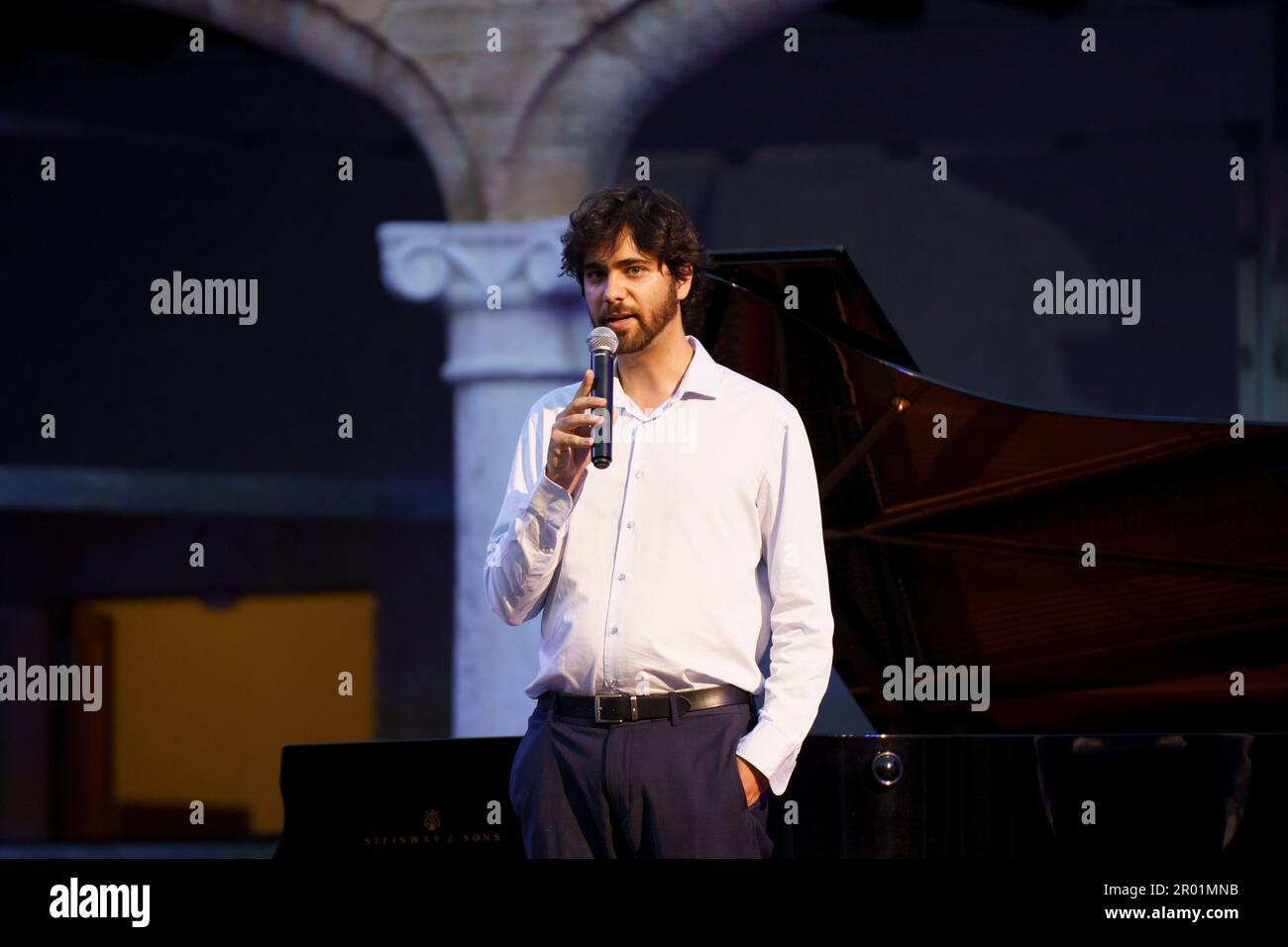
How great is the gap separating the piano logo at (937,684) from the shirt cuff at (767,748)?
4.26 ft

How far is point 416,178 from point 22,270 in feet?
7.01

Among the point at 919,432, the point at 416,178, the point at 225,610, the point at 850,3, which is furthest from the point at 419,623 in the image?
the point at 919,432

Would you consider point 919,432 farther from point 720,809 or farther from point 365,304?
point 365,304

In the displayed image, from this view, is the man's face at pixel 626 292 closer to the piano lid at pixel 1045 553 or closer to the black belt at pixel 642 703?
the black belt at pixel 642 703

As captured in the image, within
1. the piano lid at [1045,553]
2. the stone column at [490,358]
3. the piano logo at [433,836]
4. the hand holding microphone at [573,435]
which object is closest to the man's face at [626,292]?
the hand holding microphone at [573,435]

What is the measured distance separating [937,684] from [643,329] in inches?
57.9

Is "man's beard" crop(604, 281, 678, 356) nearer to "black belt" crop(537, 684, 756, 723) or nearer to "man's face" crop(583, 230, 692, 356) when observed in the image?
"man's face" crop(583, 230, 692, 356)

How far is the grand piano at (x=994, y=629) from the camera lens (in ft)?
10.6

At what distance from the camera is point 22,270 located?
28.0ft

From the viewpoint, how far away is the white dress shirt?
2.28 m

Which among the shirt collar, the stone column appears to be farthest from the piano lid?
the stone column

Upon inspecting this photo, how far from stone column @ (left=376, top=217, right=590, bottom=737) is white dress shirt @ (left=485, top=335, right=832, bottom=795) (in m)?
2.87

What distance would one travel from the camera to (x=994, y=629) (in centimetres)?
365

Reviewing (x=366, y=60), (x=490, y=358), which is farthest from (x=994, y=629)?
(x=366, y=60)
